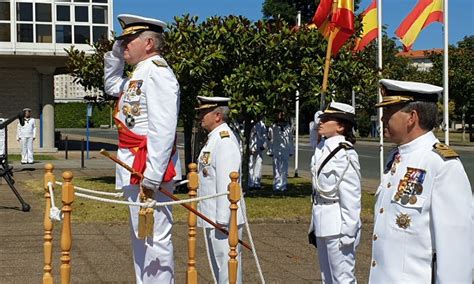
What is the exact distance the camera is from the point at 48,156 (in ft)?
101

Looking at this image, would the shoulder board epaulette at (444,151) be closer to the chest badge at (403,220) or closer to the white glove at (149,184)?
the chest badge at (403,220)

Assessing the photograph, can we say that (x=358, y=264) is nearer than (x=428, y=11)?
Yes

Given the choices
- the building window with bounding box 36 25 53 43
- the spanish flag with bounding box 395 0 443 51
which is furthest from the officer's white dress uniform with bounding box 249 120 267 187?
the building window with bounding box 36 25 53 43

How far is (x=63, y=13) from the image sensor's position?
31.6 m

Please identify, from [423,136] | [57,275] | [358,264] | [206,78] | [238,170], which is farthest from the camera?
[206,78]

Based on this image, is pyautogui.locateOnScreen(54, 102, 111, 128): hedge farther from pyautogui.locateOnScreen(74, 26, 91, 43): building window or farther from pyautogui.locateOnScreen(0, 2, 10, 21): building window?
pyautogui.locateOnScreen(0, 2, 10, 21): building window

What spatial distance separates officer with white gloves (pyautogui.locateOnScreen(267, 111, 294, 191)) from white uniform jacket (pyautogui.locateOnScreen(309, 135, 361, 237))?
11148 mm

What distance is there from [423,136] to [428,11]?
449 inches

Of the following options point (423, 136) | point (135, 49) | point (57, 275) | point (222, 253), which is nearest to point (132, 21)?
point (135, 49)

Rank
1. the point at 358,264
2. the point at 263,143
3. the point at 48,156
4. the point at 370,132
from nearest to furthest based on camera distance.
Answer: the point at 358,264 → the point at 263,143 → the point at 48,156 → the point at 370,132

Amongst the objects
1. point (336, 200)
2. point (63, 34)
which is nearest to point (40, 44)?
point (63, 34)

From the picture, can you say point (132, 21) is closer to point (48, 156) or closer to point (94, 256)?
point (94, 256)

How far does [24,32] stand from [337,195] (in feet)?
87.9

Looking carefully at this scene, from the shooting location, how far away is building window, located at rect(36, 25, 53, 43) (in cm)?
3080
